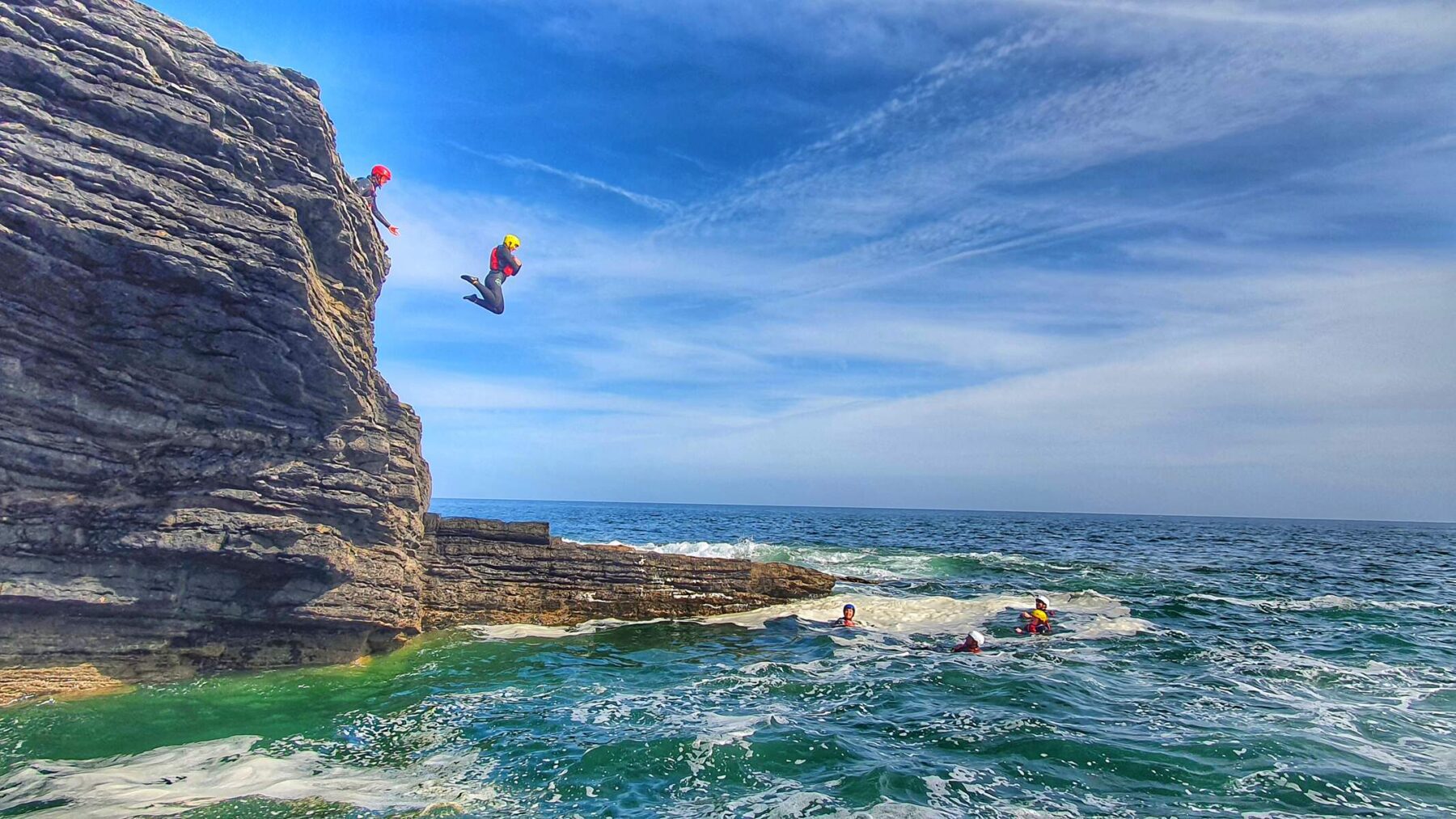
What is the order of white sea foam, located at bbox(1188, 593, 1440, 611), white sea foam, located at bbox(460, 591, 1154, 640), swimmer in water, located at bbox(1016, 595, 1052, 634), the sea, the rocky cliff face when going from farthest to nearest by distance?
white sea foam, located at bbox(1188, 593, 1440, 611)
swimmer in water, located at bbox(1016, 595, 1052, 634)
white sea foam, located at bbox(460, 591, 1154, 640)
the rocky cliff face
the sea

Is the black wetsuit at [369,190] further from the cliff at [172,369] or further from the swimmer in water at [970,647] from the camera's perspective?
the swimmer in water at [970,647]

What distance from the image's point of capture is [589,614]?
901 inches

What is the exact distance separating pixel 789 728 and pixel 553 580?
11.9 metres

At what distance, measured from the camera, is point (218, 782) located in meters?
10.4

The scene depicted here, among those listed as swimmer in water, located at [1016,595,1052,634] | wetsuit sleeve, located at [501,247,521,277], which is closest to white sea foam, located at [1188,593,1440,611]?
swimmer in water, located at [1016,595,1052,634]

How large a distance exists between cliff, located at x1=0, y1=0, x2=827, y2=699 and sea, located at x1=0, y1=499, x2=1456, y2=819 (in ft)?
5.18

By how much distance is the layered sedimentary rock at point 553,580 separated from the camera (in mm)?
21656

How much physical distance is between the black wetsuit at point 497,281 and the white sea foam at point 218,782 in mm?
9247

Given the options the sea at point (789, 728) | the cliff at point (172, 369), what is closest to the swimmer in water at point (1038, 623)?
the sea at point (789, 728)

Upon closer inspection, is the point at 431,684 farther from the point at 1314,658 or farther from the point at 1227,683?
the point at 1314,658

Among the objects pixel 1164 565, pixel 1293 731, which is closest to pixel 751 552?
pixel 1164 565

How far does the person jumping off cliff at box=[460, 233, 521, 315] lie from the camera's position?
51.0ft

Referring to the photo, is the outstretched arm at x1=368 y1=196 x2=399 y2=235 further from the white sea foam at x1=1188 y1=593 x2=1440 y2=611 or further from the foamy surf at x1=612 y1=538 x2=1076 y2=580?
the white sea foam at x1=1188 y1=593 x2=1440 y2=611

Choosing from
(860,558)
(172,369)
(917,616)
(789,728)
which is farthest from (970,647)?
(860,558)
